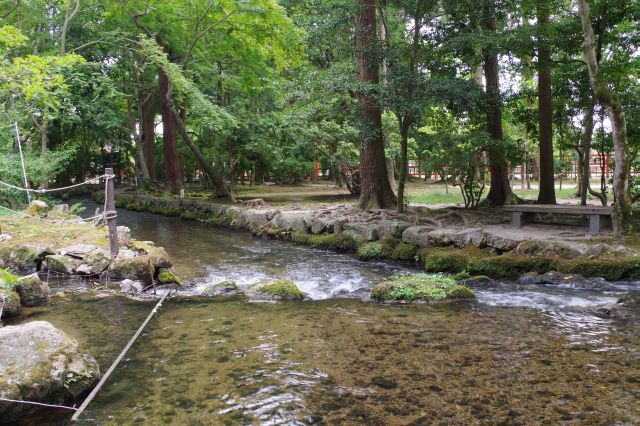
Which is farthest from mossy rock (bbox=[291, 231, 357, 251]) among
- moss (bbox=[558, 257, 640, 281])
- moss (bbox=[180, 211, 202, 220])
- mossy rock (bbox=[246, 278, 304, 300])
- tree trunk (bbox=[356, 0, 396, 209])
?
moss (bbox=[180, 211, 202, 220])

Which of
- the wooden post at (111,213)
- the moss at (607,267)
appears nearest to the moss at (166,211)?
the wooden post at (111,213)

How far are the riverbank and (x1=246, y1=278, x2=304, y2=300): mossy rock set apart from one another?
10.3 ft

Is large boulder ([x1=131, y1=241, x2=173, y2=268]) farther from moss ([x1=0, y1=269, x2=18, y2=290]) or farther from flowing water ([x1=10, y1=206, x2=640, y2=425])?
moss ([x1=0, y1=269, x2=18, y2=290])

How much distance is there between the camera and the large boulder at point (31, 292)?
7.13 metres

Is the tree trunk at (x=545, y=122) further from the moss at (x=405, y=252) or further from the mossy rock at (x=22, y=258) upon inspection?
the mossy rock at (x=22, y=258)

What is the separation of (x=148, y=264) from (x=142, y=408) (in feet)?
15.7

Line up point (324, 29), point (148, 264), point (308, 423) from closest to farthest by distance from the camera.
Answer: point (308, 423), point (148, 264), point (324, 29)

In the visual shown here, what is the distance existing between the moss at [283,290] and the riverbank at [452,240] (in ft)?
10.2

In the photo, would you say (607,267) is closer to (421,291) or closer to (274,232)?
(421,291)

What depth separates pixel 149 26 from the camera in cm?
1864

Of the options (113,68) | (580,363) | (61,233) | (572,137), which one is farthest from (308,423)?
(113,68)

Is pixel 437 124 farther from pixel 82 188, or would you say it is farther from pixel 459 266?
pixel 82 188

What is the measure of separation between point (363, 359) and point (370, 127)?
7.99m

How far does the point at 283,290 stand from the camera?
25.9ft
